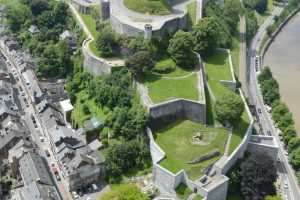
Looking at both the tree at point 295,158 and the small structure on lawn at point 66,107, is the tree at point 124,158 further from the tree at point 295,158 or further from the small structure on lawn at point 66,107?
the tree at point 295,158

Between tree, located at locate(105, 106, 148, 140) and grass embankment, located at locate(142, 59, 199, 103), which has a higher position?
grass embankment, located at locate(142, 59, 199, 103)

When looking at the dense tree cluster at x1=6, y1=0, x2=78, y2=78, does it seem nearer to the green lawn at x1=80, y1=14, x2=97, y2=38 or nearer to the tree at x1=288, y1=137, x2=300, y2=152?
the green lawn at x1=80, y1=14, x2=97, y2=38

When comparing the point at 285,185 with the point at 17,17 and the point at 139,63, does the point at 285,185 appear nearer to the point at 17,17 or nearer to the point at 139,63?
the point at 139,63

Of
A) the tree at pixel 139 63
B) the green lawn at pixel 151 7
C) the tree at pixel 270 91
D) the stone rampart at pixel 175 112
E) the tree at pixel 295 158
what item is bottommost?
the tree at pixel 295 158

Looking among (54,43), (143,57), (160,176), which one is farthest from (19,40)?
(160,176)

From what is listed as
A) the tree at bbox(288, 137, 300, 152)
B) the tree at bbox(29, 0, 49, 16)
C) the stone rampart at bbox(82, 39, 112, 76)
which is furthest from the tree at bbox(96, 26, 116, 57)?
the tree at bbox(288, 137, 300, 152)

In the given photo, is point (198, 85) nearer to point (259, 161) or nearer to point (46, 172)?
point (259, 161)

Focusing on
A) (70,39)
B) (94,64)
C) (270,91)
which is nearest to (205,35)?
(270,91)

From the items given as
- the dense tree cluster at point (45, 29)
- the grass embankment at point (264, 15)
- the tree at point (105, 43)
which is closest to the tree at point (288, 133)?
the tree at point (105, 43)
